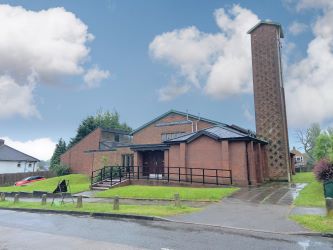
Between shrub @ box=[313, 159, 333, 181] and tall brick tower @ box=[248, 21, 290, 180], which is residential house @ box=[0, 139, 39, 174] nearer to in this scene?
tall brick tower @ box=[248, 21, 290, 180]

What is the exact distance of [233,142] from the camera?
21969mm

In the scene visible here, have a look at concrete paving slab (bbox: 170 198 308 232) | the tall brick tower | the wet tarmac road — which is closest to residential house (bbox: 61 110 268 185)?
the tall brick tower

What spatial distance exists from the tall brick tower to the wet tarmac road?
63.3 feet

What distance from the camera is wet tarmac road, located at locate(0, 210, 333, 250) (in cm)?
745

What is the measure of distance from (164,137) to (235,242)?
2767cm

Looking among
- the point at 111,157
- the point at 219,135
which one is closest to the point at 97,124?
the point at 111,157

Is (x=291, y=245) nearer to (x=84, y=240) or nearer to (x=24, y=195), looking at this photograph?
(x=84, y=240)

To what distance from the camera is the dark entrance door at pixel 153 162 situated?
2816 cm

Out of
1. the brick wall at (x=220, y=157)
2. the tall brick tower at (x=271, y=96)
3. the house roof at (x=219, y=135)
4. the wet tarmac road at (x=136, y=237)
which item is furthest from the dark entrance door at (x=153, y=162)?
the wet tarmac road at (x=136, y=237)

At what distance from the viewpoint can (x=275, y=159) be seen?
88.2 feet

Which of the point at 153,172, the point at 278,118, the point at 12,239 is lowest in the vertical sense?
the point at 12,239

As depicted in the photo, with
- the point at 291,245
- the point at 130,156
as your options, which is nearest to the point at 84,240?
the point at 291,245

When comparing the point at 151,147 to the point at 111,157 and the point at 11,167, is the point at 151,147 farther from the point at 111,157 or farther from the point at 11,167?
the point at 11,167

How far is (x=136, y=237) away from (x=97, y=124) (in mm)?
54068
